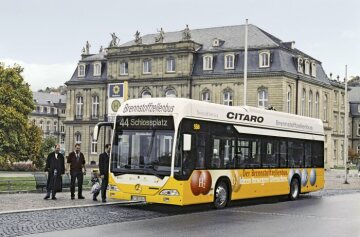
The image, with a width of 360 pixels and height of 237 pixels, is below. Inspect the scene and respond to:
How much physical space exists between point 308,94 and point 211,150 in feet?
182

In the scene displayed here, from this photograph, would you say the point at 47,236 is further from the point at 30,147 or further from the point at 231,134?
the point at 30,147

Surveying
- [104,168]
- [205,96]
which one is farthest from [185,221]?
[205,96]

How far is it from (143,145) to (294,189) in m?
8.55

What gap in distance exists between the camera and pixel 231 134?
18.7 m

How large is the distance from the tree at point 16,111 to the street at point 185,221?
2777 centimetres

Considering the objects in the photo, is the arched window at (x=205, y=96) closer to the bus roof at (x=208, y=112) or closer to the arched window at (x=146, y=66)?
the arched window at (x=146, y=66)

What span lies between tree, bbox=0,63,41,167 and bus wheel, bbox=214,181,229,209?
27320 mm

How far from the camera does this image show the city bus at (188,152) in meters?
16.4

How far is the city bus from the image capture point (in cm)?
1642

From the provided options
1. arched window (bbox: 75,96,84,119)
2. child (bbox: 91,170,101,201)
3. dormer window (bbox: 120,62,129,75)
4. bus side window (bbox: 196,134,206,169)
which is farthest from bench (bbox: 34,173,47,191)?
arched window (bbox: 75,96,84,119)

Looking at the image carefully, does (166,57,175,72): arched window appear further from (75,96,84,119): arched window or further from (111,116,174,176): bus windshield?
(111,116,174,176): bus windshield

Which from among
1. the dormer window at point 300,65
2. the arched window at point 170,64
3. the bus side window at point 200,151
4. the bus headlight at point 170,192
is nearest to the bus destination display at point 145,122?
the bus side window at point 200,151

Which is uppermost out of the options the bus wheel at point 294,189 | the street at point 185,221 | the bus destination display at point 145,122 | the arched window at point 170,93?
the arched window at point 170,93

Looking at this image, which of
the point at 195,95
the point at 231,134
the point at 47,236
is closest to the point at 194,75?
the point at 195,95
